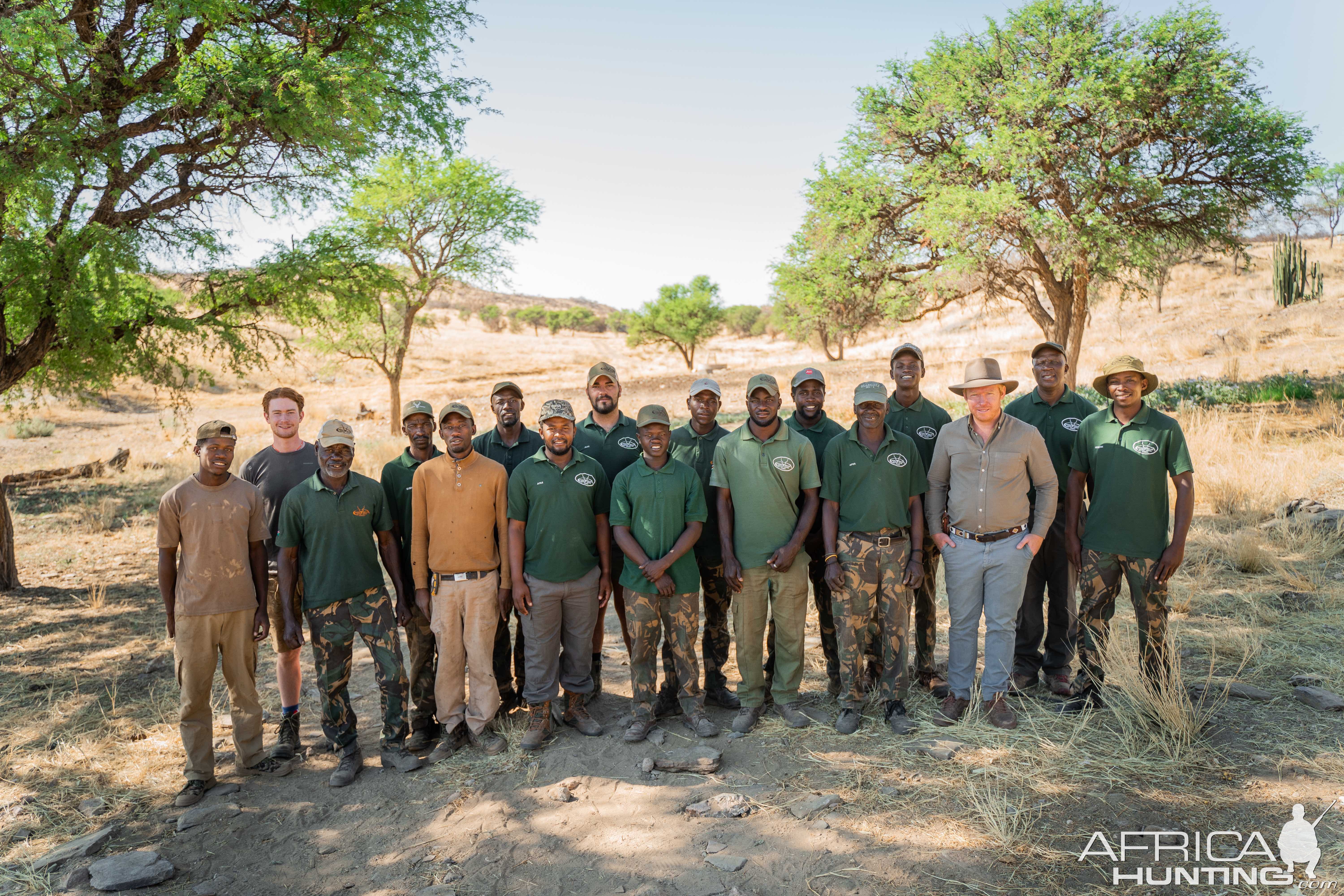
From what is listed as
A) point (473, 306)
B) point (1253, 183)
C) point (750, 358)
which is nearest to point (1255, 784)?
point (1253, 183)

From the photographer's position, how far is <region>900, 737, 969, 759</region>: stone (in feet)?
15.2

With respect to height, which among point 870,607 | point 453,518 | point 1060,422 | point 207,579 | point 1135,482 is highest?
point 1060,422

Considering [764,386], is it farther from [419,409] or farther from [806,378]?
[419,409]

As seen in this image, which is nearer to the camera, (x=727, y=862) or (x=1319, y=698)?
(x=727, y=862)

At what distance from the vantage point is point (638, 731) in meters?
5.14

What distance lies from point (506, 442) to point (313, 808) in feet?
8.49

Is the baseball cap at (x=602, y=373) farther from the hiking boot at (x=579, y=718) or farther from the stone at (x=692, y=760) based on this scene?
the stone at (x=692, y=760)

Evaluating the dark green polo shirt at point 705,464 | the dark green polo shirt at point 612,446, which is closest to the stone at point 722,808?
the dark green polo shirt at point 705,464

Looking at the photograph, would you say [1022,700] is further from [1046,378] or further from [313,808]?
[313,808]

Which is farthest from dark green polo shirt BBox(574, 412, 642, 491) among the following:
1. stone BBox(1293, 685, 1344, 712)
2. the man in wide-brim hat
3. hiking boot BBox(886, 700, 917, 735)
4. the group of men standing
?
stone BBox(1293, 685, 1344, 712)

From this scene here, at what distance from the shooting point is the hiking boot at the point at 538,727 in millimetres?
5059

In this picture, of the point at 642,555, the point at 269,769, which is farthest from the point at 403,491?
the point at 269,769

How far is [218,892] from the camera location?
3930 millimetres

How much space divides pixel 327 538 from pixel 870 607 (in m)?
3.43
